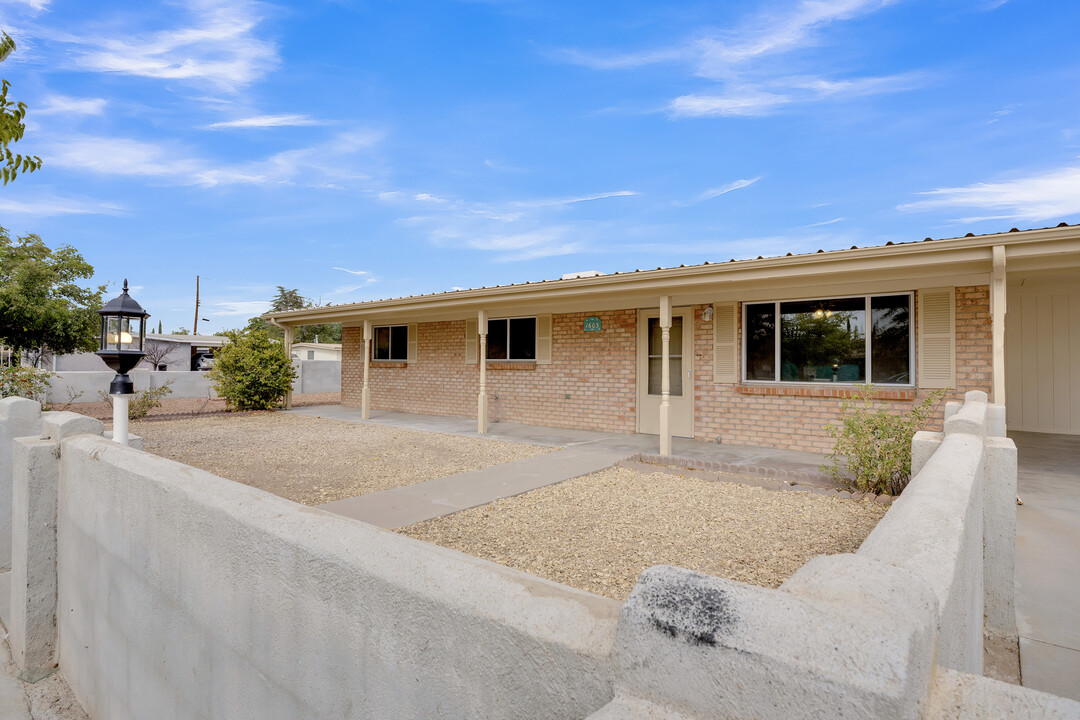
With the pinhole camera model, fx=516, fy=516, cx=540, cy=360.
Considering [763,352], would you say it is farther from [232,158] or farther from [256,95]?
[232,158]

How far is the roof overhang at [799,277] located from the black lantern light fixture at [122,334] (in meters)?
5.47

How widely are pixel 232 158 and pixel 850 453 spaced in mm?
22253

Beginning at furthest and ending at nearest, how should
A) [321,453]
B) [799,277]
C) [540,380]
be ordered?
1. [540,380]
2. [321,453]
3. [799,277]

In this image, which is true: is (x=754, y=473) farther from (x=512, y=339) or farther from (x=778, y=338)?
(x=512, y=339)

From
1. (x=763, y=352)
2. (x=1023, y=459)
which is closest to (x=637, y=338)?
(x=763, y=352)

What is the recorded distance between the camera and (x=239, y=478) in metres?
6.43

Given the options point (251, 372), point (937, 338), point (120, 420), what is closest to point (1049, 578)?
point (937, 338)

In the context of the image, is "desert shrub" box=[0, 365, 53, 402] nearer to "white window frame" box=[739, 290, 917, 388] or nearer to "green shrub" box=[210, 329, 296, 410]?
"green shrub" box=[210, 329, 296, 410]

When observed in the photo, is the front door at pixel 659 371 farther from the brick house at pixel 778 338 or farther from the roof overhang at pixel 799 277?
the roof overhang at pixel 799 277

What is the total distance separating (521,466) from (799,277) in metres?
4.35

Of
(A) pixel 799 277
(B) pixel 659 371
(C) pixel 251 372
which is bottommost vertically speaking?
(C) pixel 251 372

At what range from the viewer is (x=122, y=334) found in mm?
4668

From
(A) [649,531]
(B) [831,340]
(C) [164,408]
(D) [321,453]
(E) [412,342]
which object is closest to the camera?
(A) [649,531]

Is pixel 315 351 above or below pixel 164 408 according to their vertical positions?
above
